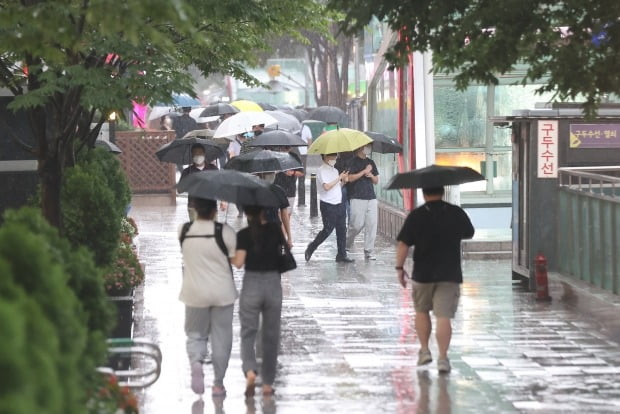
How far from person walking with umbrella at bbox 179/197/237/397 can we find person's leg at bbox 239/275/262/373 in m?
0.10

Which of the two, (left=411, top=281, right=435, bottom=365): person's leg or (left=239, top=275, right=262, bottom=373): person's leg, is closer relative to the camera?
(left=239, top=275, right=262, bottom=373): person's leg

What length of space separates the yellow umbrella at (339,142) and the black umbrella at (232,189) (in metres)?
7.99

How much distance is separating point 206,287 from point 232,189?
95cm

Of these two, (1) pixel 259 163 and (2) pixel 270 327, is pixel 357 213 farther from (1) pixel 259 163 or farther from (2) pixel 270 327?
(2) pixel 270 327

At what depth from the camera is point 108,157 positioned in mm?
19328

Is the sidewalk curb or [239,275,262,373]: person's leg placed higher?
[239,275,262,373]: person's leg

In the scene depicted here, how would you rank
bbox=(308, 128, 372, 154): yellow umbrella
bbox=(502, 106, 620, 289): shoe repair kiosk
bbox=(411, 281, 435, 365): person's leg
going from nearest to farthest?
bbox=(411, 281, 435, 365): person's leg
bbox=(502, 106, 620, 289): shoe repair kiosk
bbox=(308, 128, 372, 154): yellow umbrella

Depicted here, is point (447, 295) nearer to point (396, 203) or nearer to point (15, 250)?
point (15, 250)

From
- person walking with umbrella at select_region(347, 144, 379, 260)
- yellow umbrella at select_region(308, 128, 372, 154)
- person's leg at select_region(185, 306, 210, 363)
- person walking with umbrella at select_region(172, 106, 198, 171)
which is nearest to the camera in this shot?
person's leg at select_region(185, 306, 210, 363)

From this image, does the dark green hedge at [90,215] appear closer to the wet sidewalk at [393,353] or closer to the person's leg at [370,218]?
the wet sidewalk at [393,353]

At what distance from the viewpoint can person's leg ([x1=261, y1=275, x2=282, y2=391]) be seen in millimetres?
9969

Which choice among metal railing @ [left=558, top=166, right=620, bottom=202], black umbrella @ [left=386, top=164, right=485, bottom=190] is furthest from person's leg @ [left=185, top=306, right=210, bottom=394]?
metal railing @ [left=558, top=166, right=620, bottom=202]

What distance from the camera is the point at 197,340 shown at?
9.95 m

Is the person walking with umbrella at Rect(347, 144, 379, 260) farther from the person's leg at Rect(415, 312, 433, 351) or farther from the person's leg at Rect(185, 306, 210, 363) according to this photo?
the person's leg at Rect(185, 306, 210, 363)
